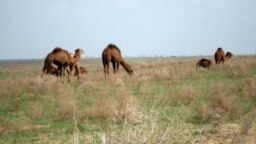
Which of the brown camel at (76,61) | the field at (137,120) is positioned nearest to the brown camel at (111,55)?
the brown camel at (76,61)

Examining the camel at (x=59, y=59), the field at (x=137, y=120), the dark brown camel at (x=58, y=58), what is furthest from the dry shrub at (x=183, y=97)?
the dark brown camel at (x=58, y=58)

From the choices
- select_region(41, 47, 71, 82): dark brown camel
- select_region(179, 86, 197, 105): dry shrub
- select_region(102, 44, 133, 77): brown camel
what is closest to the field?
select_region(179, 86, 197, 105): dry shrub

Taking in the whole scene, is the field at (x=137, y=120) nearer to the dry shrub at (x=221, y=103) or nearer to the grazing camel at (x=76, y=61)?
the dry shrub at (x=221, y=103)

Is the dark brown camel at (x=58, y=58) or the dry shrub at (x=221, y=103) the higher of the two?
the dark brown camel at (x=58, y=58)

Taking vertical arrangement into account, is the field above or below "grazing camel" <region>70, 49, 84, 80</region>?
below

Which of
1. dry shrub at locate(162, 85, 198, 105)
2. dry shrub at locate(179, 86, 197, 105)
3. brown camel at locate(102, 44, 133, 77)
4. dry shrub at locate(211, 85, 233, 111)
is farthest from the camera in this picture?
brown camel at locate(102, 44, 133, 77)

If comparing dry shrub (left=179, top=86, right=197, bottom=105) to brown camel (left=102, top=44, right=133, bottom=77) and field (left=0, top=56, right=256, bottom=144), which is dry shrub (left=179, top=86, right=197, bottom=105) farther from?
brown camel (left=102, top=44, right=133, bottom=77)

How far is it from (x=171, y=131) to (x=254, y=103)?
24.4ft

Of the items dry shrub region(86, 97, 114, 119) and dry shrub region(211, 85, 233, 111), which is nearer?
dry shrub region(86, 97, 114, 119)

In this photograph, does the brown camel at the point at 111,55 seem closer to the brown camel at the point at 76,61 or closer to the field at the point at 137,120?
the brown camel at the point at 76,61

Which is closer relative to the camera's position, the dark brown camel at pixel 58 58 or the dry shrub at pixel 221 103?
the dry shrub at pixel 221 103

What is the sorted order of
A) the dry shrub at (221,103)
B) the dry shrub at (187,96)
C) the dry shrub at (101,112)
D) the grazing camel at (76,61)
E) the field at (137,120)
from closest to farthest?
the field at (137,120) → the dry shrub at (101,112) → the dry shrub at (221,103) → the dry shrub at (187,96) → the grazing camel at (76,61)

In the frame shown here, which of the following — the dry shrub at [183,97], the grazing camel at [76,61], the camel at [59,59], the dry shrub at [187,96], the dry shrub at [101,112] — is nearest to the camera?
the dry shrub at [101,112]

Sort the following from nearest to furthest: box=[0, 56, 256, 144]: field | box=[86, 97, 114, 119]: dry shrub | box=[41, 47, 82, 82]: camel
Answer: box=[0, 56, 256, 144]: field, box=[86, 97, 114, 119]: dry shrub, box=[41, 47, 82, 82]: camel
